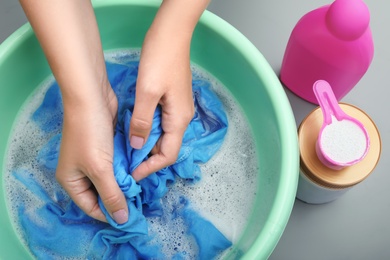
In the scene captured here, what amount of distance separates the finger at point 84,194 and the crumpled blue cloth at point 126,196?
18mm

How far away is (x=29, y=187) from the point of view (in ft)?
2.59

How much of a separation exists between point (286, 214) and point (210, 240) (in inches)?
6.2

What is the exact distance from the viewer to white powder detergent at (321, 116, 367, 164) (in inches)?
28.8

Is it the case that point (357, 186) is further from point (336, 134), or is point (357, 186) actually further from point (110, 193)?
point (110, 193)

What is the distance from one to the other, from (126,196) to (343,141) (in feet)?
1.19

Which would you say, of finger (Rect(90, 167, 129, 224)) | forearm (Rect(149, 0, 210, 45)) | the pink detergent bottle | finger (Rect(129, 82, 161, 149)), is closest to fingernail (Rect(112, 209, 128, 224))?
finger (Rect(90, 167, 129, 224))

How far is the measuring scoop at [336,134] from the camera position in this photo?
734mm

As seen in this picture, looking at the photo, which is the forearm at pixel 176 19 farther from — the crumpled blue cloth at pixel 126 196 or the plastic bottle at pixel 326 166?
the plastic bottle at pixel 326 166

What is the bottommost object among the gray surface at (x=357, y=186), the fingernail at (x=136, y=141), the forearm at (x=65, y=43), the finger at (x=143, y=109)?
the gray surface at (x=357, y=186)

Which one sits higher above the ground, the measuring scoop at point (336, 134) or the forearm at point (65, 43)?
the forearm at point (65, 43)

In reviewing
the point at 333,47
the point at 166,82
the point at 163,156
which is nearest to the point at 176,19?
the point at 166,82

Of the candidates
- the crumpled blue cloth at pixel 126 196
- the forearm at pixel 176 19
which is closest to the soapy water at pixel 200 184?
the crumpled blue cloth at pixel 126 196

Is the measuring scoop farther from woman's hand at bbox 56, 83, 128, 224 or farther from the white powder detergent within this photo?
woman's hand at bbox 56, 83, 128, 224

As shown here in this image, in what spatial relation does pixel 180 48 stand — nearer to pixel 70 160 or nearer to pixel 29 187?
pixel 70 160
